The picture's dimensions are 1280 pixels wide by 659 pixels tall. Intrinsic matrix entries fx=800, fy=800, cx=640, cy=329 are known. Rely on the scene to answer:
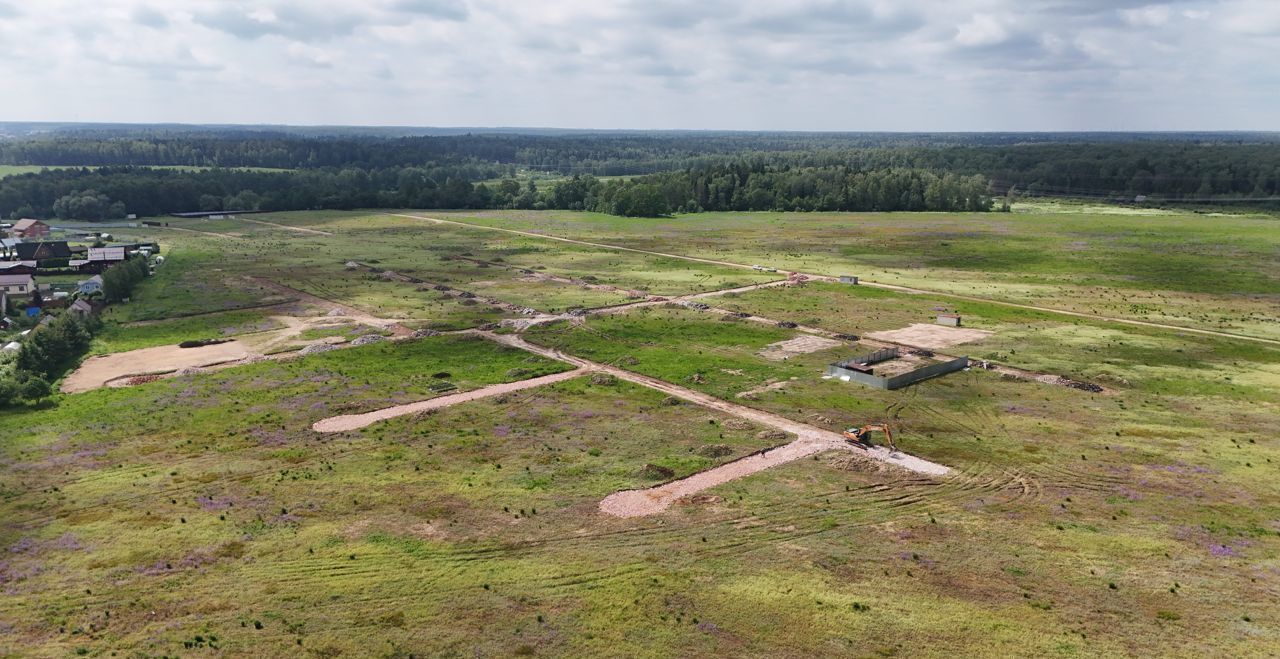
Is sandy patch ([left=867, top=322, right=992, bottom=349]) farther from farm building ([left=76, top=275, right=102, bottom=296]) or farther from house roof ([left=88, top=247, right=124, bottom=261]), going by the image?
house roof ([left=88, top=247, right=124, bottom=261])

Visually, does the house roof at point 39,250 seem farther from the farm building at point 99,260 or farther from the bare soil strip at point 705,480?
the bare soil strip at point 705,480

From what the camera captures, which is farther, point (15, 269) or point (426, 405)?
point (15, 269)

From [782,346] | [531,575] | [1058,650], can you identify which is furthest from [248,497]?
[782,346]

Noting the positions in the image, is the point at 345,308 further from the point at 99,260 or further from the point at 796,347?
the point at 99,260

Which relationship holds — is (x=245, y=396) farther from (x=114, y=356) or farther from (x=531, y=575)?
(x=531, y=575)

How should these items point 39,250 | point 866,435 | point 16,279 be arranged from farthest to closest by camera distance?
1. point 39,250
2. point 16,279
3. point 866,435

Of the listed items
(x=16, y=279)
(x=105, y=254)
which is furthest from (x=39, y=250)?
(x=16, y=279)
